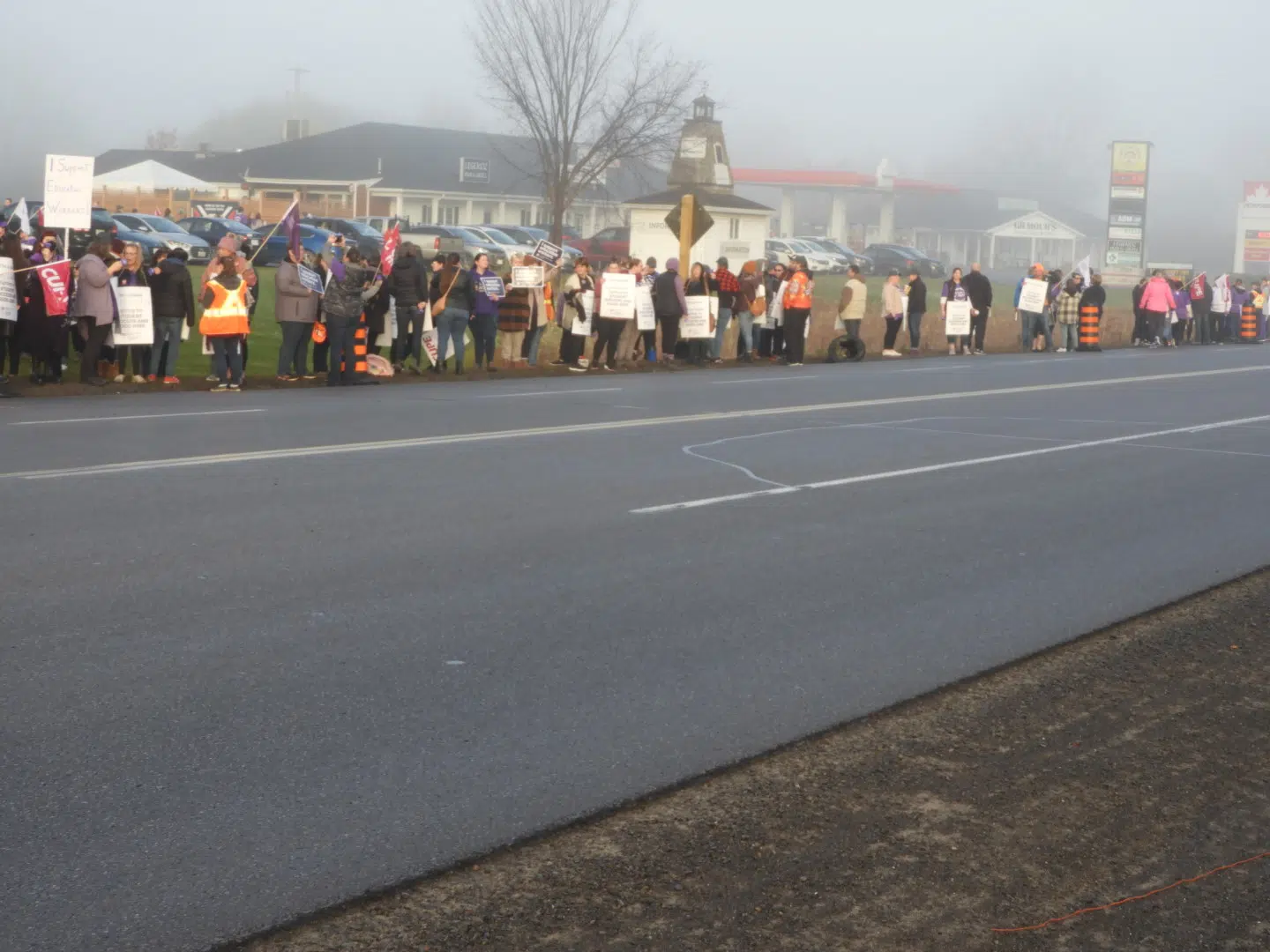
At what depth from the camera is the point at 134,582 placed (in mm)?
7953

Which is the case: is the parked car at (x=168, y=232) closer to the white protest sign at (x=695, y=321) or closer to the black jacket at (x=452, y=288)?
the white protest sign at (x=695, y=321)

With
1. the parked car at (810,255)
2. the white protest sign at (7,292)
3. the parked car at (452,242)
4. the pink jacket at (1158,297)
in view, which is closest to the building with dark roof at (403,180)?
the parked car at (810,255)

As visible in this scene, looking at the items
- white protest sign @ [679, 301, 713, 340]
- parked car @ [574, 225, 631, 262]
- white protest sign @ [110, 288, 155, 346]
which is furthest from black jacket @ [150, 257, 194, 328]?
parked car @ [574, 225, 631, 262]

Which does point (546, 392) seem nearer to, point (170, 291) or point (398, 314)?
point (398, 314)

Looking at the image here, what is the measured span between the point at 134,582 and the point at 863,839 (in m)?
4.33

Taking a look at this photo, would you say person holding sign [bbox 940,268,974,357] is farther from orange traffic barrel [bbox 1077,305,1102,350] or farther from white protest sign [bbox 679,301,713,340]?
white protest sign [bbox 679,301,713,340]

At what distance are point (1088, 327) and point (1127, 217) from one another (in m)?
60.5

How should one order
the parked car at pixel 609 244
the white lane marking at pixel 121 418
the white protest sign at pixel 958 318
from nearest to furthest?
the white lane marking at pixel 121 418, the white protest sign at pixel 958 318, the parked car at pixel 609 244

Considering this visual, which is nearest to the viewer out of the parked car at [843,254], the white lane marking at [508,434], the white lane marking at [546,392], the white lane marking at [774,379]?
the white lane marking at [508,434]

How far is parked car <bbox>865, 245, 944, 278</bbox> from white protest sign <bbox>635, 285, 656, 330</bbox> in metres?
51.2

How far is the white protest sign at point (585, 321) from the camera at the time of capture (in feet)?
83.6

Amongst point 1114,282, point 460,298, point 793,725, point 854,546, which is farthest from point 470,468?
point 1114,282

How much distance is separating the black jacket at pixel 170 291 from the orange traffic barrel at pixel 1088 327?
76.0 feet

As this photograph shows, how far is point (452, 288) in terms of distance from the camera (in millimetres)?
22609
